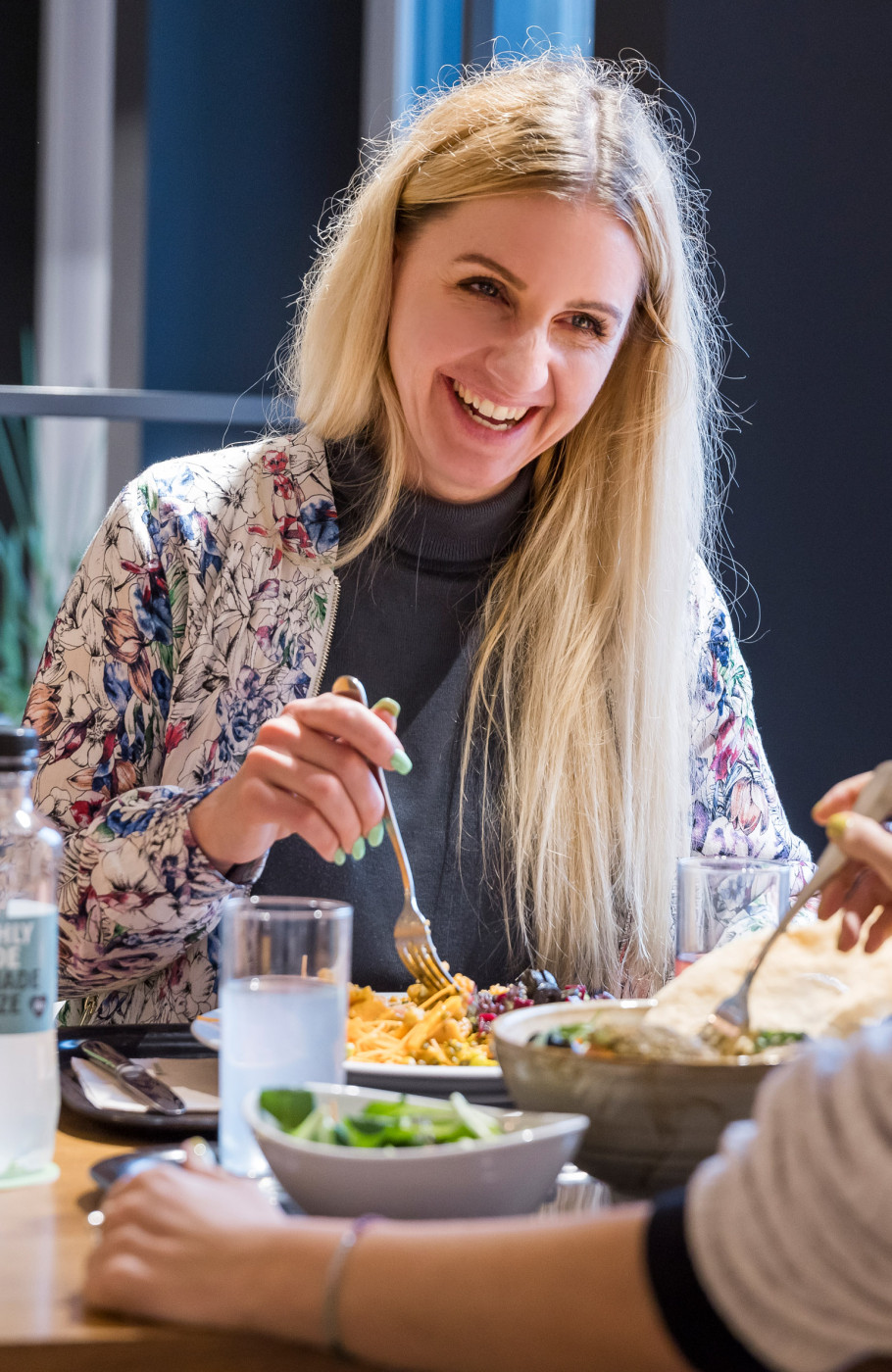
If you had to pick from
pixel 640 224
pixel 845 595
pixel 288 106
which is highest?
pixel 288 106

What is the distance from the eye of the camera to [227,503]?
1746 millimetres

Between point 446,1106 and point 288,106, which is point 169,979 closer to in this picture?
point 446,1106

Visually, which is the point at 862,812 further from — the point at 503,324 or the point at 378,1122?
the point at 503,324

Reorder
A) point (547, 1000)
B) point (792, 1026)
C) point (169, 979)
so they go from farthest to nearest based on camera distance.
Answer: point (169, 979)
point (547, 1000)
point (792, 1026)

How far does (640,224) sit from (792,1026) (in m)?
1.11

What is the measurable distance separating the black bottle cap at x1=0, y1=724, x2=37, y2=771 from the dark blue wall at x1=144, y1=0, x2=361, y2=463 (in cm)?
333

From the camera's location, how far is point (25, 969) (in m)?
0.87

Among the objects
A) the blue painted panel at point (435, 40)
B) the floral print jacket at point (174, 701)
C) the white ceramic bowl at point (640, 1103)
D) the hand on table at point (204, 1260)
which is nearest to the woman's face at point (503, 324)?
the floral print jacket at point (174, 701)

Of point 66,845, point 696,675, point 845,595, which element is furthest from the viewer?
point 845,595

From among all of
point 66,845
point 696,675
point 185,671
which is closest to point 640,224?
point 696,675

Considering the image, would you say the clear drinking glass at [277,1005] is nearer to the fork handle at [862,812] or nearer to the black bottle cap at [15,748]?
the black bottle cap at [15,748]

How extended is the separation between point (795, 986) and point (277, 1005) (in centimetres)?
36

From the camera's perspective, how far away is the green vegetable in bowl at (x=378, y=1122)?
773 millimetres

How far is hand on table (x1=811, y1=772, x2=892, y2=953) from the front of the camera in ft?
3.16
